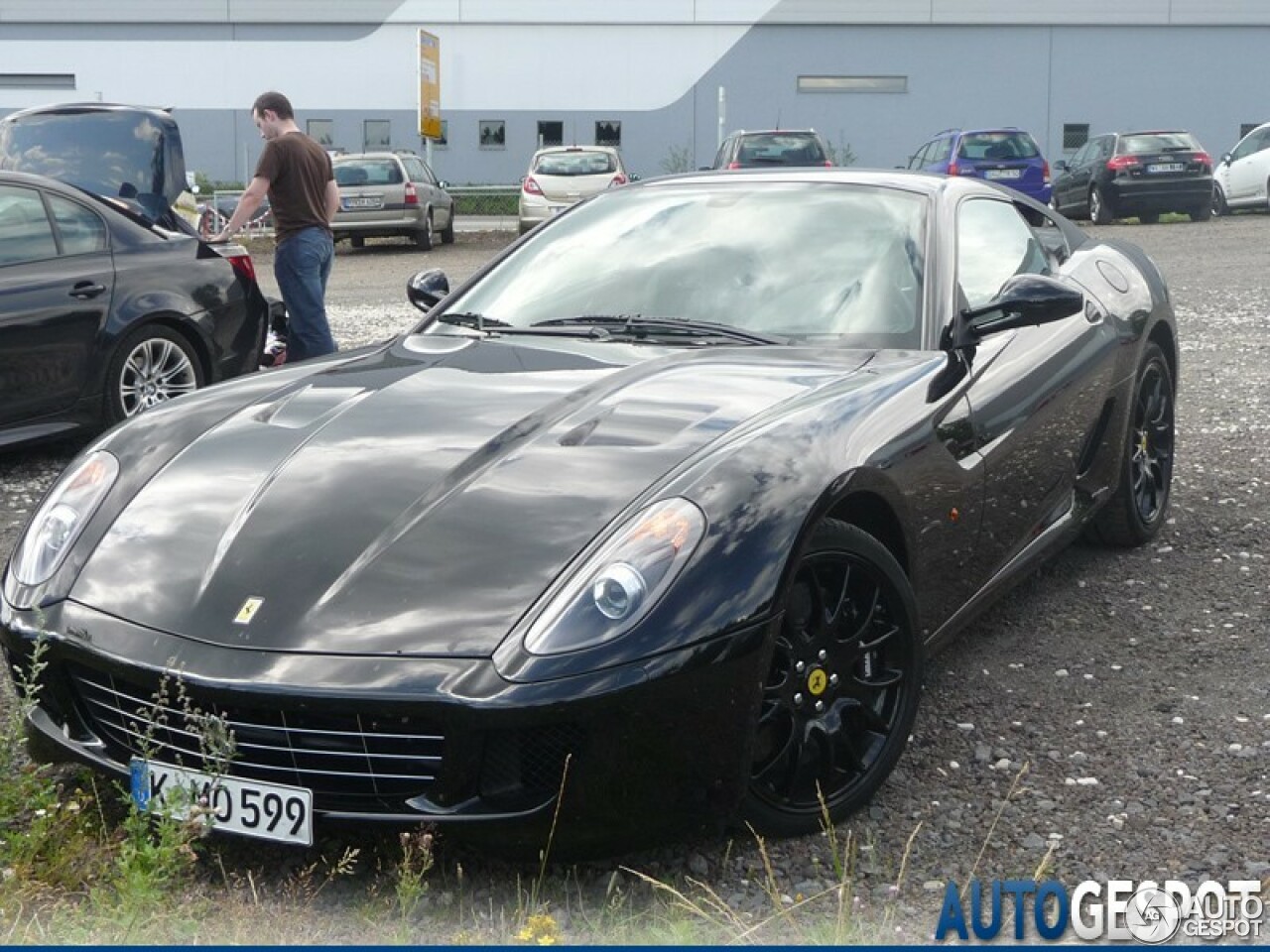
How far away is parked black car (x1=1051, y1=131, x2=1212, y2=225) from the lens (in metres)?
24.4

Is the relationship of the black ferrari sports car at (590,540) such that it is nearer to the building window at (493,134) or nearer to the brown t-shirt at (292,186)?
the brown t-shirt at (292,186)

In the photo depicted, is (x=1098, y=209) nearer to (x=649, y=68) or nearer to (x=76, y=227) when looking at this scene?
(x=76, y=227)

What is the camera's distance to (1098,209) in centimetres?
2522

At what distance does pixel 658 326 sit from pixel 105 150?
626cm

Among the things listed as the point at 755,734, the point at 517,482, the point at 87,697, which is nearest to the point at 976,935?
the point at 755,734

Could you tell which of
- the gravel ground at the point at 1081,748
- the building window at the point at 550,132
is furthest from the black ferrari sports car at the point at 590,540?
the building window at the point at 550,132

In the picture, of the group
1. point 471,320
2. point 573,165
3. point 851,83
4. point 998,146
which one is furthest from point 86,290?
point 851,83

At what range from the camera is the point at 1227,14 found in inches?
1741

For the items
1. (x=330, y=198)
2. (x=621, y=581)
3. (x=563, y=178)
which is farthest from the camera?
(x=563, y=178)

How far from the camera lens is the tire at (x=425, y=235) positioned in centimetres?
2334

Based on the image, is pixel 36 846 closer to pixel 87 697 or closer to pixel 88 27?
pixel 87 697

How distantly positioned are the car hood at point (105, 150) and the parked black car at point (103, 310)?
531mm

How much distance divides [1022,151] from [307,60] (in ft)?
88.4

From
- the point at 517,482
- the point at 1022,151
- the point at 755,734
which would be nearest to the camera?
the point at 755,734
